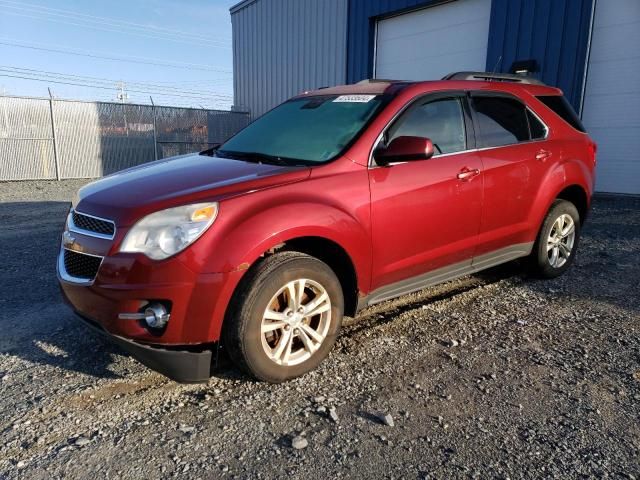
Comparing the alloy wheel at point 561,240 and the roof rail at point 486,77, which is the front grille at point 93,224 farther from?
the alloy wheel at point 561,240

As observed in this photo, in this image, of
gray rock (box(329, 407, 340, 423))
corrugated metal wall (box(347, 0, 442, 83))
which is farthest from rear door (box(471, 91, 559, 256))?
corrugated metal wall (box(347, 0, 442, 83))

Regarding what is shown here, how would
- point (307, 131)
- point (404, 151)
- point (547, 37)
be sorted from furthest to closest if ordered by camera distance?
point (547, 37)
point (307, 131)
point (404, 151)

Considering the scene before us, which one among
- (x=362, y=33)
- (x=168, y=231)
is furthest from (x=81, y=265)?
(x=362, y=33)

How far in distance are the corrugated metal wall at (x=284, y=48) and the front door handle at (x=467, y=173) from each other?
1207cm

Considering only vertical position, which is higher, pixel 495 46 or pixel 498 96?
pixel 495 46

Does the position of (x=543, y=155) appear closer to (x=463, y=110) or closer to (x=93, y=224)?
(x=463, y=110)

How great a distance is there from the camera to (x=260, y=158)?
3.52m

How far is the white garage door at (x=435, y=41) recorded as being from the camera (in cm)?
1109

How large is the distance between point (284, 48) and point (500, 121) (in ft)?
49.8

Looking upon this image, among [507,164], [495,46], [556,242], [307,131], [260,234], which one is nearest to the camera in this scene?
[260,234]

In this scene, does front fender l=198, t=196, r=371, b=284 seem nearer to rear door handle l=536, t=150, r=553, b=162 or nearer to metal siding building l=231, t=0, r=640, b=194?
rear door handle l=536, t=150, r=553, b=162

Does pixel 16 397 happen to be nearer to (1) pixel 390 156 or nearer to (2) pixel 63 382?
(2) pixel 63 382

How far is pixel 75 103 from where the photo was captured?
15.8 metres

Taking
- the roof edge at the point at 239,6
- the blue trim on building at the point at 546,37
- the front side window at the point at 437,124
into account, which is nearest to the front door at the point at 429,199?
the front side window at the point at 437,124
